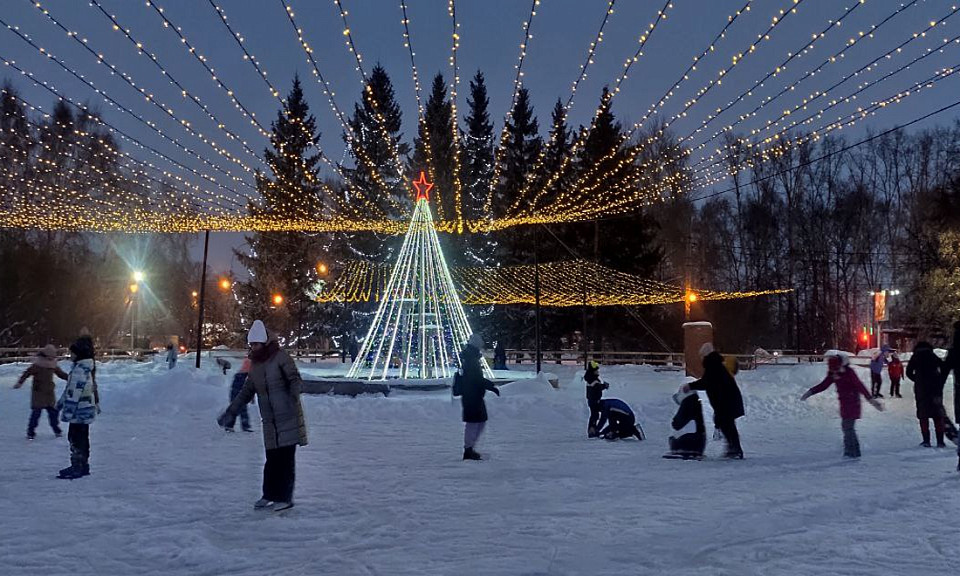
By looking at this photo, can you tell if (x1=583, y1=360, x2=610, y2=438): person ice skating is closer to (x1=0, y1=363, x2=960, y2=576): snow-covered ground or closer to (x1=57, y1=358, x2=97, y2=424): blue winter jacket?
(x1=0, y1=363, x2=960, y2=576): snow-covered ground

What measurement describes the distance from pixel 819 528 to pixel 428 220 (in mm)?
16193

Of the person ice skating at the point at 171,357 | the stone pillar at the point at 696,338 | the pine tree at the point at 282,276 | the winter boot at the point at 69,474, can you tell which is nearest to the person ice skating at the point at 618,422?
the winter boot at the point at 69,474

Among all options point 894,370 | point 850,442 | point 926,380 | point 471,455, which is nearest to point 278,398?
point 471,455

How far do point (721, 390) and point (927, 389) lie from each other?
3.49 metres

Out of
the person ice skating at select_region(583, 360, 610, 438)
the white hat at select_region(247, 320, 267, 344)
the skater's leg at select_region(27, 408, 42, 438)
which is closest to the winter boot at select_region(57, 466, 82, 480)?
the white hat at select_region(247, 320, 267, 344)

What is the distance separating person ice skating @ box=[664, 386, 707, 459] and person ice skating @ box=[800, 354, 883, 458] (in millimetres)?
1632

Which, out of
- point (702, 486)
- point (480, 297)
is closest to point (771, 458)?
point (702, 486)

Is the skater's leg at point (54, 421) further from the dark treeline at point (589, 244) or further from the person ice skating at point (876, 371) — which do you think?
the dark treeline at point (589, 244)

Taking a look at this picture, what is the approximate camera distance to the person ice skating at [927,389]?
11.4 metres

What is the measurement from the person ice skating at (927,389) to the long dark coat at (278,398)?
361 inches

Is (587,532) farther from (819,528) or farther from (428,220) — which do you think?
(428,220)

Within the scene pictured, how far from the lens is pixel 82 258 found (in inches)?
1692

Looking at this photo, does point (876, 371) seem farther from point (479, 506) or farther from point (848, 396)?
point (479, 506)

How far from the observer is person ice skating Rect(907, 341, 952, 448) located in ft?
37.3
